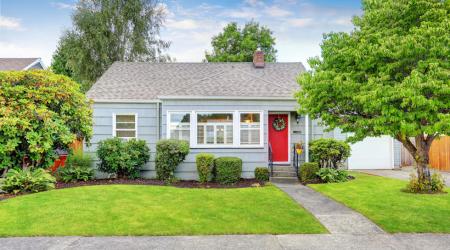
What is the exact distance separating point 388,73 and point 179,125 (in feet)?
25.3

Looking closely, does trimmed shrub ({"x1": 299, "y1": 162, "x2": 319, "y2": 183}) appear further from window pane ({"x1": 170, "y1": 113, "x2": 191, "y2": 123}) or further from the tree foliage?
the tree foliage

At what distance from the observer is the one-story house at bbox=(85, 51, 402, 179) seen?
41.4 ft

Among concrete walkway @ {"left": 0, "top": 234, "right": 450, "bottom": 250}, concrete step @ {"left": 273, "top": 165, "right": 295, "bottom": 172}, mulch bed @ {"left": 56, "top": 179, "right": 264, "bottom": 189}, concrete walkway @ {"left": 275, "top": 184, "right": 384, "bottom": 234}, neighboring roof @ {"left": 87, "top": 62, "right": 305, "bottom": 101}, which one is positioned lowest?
concrete walkway @ {"left": 0, "top": 234, "right": 450, "bottom": 250}

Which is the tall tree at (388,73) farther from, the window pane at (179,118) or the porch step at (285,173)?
the window pane at (179,118)

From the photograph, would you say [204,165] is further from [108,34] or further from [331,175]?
[108,34]

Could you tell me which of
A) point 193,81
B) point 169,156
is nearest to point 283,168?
point 169,156

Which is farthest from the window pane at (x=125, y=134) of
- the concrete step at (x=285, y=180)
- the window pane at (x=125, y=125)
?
the concrete step at (x=285, y=180)

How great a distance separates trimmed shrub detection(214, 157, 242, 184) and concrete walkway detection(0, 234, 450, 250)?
6.16 metres

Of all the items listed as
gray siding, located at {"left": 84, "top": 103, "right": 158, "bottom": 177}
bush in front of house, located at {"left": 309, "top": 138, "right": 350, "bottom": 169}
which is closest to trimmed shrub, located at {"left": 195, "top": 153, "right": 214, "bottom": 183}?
gray siding, located at {"left": 84, "top": 103, "right": 158, "bottom": 177}

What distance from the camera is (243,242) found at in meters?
5.17

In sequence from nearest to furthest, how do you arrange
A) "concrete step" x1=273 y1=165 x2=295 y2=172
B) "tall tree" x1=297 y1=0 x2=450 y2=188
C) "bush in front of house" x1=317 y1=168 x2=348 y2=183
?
"tall tree" x1=297 y1=0 x2=450 y2=188, "bush in front of house" x1=317 y1=168 x2=348 y2=183, "concrete step" x1=273 y1=165 x2=295 y2=172

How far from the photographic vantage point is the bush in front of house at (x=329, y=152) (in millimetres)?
11914

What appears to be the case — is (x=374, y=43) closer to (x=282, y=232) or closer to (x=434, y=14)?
(x=434, y=14)

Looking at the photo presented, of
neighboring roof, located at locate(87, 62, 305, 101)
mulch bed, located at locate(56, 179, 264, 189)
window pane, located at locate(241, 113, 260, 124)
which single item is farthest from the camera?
neighboring roof, located at locate(87, 62, 305, 101)
